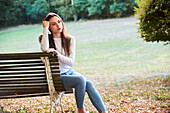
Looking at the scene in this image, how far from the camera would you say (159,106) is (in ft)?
10.6

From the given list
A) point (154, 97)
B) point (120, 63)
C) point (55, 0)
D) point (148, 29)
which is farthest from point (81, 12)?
point (154, 97)

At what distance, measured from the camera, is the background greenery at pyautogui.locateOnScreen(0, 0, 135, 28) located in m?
13.6

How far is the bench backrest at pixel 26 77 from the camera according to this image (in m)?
2.16

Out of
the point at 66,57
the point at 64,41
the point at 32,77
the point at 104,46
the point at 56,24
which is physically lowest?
the point at 104,46

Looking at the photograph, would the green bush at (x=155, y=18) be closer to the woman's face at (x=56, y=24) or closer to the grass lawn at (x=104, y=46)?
the woman's face at (x=56, y=24)

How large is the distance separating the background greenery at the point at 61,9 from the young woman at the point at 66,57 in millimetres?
10826

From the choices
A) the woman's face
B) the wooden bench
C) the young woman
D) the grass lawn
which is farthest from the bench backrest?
the grass lawn

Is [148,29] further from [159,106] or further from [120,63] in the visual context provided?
[120,63]

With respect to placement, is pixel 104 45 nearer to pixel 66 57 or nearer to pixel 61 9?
pixel 61 9

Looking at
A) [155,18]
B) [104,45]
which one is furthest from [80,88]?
[104,45]

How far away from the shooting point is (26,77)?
7.47 ft

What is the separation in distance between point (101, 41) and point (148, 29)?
11.6 meters

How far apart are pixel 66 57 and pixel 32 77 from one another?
40cm

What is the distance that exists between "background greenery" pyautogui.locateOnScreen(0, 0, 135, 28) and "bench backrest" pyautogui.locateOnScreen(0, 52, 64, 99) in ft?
36.5
